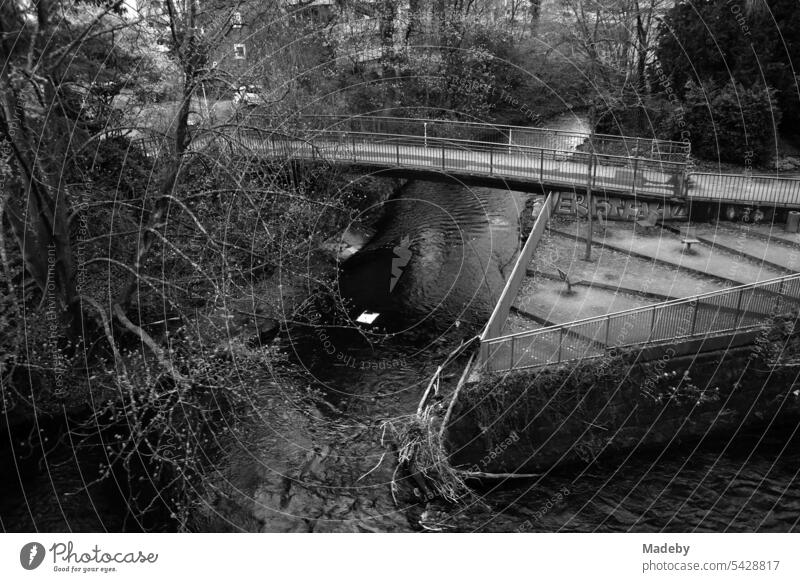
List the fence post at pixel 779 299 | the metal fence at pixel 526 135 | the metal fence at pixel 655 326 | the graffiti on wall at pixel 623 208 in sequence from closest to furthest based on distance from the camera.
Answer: the metal fence at pixel 655 326, the fence post at pixel 779 299, the graffiti on wall at pixel 623 208, the metal fence at pixel 526 135

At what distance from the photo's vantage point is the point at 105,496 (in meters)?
14.0

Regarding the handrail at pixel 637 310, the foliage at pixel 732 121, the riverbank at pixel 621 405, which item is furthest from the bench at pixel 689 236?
the foliage at pixel 732 121

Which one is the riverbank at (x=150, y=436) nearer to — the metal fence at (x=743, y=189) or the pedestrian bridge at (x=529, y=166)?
the pedestrian bridge at (x=529, y=166)

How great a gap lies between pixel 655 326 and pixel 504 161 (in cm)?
1075

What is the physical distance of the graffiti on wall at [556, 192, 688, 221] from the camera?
23.6 meters

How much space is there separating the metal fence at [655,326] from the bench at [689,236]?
5.69 metres

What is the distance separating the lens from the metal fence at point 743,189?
22.1 m

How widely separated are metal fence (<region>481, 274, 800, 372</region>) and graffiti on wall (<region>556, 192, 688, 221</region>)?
8.17 metres

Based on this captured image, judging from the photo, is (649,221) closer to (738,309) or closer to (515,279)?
(515,279)

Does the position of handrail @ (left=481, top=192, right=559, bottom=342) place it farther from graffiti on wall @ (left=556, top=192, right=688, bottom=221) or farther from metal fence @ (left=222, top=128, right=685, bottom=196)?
metal fence @ (left=222, top=128, right=685, bottom=196)

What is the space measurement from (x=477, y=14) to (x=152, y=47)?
23022 mm

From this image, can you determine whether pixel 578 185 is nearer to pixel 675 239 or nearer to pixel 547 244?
pixel 547 244

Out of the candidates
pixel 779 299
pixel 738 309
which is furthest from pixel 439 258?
pixel 779 299
